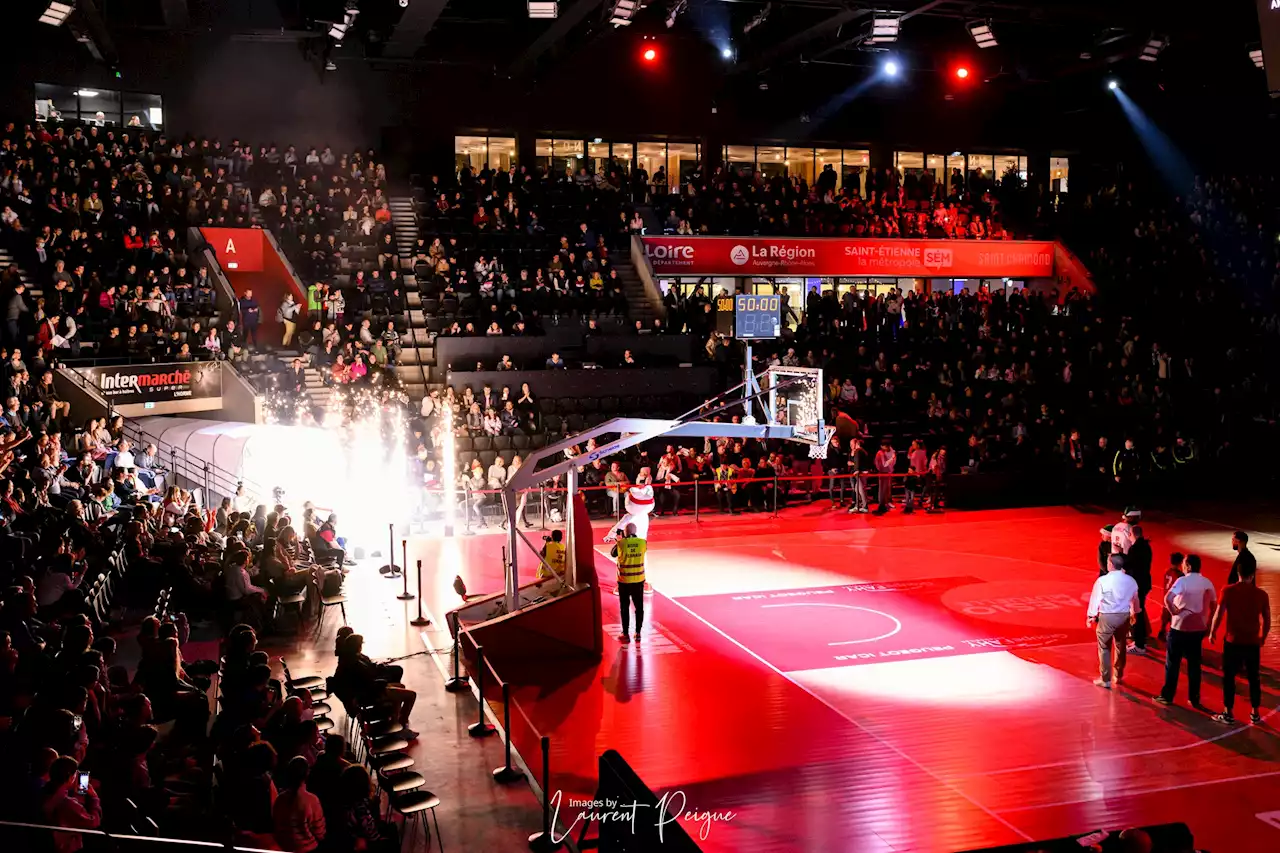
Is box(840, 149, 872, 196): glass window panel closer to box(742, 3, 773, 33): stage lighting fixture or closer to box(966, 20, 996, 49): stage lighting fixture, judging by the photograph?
box(742, 3, 773, 33): stage lighting fixture

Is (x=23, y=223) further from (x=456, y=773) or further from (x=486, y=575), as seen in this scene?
(x=456, y=773)

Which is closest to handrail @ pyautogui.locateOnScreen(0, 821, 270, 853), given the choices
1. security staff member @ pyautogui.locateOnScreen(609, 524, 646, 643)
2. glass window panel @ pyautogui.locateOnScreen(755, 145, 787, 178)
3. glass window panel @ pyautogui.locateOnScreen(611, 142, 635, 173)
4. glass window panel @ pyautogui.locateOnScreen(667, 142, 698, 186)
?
security staff member @ pyautogui.locateOnScreen(609, 524, 646, 643)

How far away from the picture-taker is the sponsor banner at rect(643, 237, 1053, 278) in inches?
1314

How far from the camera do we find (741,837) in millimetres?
9117

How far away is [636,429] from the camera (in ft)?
45.0

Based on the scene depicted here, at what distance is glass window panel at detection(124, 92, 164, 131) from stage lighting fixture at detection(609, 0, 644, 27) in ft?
49.5

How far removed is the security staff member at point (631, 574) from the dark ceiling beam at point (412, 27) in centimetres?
1742

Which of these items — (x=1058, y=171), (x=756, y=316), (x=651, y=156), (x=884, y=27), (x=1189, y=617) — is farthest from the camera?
(x=1058, y=171)

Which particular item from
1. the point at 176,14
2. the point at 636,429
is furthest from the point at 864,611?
the point at 176,14

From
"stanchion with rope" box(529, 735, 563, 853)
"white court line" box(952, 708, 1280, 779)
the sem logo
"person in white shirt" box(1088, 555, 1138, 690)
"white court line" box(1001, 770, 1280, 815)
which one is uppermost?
the sem logo

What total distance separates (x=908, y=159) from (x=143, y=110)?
86.4 ft

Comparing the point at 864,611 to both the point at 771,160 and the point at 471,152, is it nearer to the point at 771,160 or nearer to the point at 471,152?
the point at 471,152

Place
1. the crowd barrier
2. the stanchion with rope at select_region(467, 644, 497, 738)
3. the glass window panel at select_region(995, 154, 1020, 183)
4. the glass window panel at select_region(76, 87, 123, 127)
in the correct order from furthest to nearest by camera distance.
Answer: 1. the glass window panel at select_region(995, 154, 1020, 183)
2. the glass window panel at select_region(76, 87, 123, 127)
3. the stanchion with rope at select_region(467, 644, 497, 738)
4. the crowd barrier
